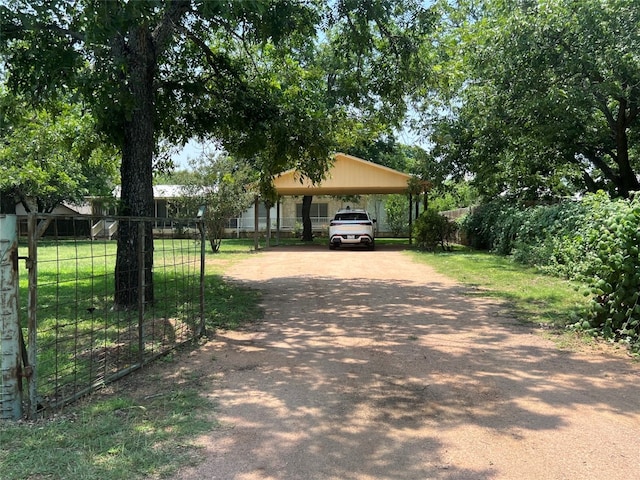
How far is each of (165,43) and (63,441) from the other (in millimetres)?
6158

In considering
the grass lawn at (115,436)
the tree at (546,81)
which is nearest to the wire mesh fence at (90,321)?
the grass lawn at (115,436)

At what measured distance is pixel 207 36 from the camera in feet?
31.6

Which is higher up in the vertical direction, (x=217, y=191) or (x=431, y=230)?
(x=217, y=191)

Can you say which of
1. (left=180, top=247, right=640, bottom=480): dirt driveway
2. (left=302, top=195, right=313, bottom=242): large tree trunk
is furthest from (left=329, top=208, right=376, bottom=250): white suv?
(left=180, top=247, right=640, bottom=480): dirt driveway

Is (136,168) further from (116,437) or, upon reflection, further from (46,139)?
(116,437)

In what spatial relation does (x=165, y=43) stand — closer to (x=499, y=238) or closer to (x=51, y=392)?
(x=51, y=392)

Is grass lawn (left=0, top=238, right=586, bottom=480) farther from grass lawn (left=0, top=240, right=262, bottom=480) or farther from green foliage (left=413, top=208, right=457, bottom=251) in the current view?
green foliage (left=413, top=208, right=457, bottom=251)

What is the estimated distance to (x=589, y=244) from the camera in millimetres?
6879

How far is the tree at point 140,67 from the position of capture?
5.17 meters

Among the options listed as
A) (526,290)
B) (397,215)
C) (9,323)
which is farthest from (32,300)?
(397,215)

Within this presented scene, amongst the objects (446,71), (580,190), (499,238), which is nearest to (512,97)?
(446,71)

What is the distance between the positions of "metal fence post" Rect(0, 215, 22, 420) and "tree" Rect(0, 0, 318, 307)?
213cm

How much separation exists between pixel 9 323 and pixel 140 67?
4.91 meters

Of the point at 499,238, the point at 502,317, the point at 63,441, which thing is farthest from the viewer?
the point at 499,238
